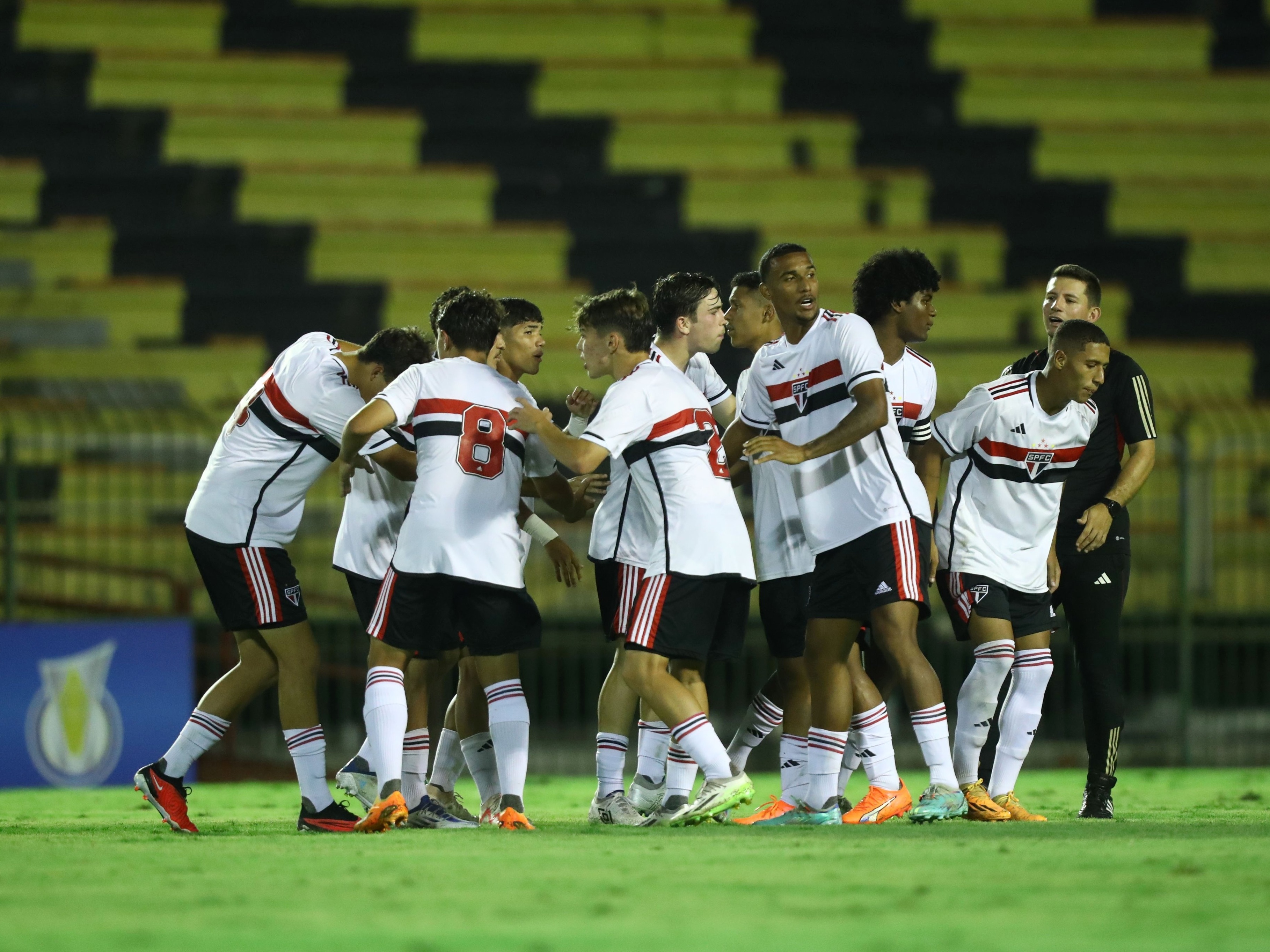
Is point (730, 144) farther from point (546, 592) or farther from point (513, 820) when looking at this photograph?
point (513, 820)

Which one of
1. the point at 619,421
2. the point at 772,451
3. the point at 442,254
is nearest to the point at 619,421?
the point at 619,421

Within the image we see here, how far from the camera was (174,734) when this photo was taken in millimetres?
9508

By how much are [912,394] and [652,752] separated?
1.69m

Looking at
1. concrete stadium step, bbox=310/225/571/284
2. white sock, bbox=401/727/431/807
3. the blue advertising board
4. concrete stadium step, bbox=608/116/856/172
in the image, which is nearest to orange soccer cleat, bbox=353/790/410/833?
white sock, bbox=401/727/431/807

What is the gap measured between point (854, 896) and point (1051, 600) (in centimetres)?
280

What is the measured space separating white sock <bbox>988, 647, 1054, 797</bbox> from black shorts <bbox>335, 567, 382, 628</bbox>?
241 centimetres

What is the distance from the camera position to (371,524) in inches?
252

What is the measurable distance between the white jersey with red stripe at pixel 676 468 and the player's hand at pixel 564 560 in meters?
0.35

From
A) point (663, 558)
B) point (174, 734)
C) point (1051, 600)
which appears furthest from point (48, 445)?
point (1051, 600)

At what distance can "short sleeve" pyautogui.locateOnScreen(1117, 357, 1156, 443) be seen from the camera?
6328mm

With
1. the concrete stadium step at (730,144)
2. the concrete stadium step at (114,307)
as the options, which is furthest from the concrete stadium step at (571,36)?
the concrete stadium step at (114,307)

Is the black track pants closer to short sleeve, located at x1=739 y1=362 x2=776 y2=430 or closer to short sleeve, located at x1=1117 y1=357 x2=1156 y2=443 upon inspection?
short sleeve, located at x1=1117 y1=357 x2=1156 y2=443

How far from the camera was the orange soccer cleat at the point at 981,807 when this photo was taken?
575 centimetres

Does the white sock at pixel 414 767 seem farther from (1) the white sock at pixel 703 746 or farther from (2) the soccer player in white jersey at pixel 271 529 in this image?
(1) the white sock at pixel 703 746
